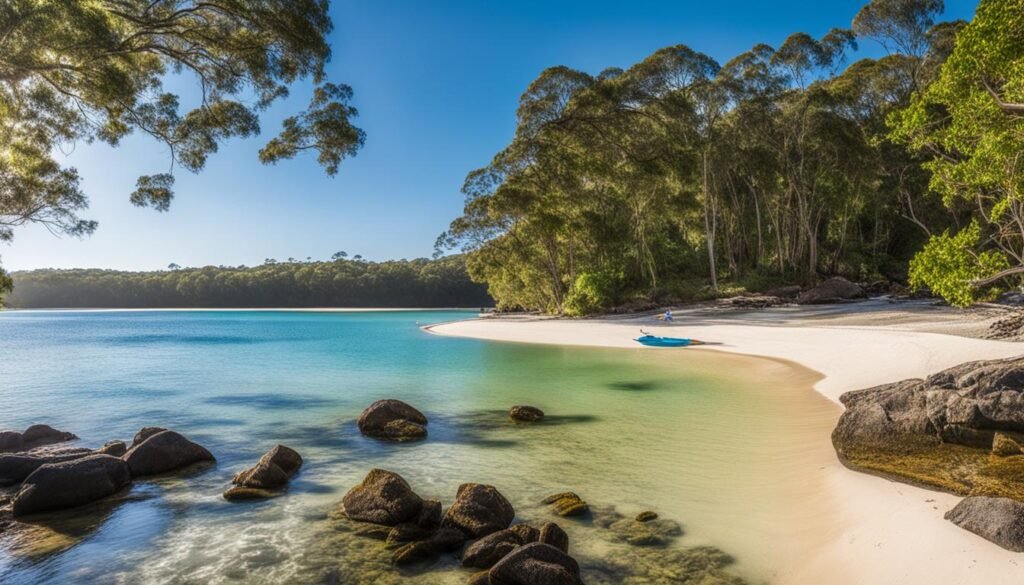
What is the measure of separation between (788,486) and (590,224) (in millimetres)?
29833

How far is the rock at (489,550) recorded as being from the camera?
→ 4375 mm

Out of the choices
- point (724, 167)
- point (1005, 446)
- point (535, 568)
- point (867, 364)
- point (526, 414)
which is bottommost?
point (526, 414)

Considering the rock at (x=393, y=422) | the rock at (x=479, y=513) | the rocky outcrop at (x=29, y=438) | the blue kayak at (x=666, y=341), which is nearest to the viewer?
the rock at (x=479, y=513)

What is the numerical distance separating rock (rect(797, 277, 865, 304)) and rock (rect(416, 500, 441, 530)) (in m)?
27.9

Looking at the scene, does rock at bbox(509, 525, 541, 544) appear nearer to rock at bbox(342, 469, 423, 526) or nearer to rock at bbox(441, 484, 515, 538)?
rock at bbox(441, 484, 515, 538)

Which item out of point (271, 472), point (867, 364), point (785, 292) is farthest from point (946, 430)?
point (785, 292)

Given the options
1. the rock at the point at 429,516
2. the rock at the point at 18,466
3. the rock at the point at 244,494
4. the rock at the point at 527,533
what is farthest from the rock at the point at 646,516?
the rock at the point at 18,466

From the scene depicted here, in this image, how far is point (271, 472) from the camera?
6.64 meters

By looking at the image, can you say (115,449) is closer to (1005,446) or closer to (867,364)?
(1005,446)

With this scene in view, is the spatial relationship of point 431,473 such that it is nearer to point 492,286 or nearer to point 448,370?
point 448,370

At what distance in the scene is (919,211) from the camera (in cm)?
3372

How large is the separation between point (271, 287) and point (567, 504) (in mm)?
111666

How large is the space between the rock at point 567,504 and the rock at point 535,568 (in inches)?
52.5

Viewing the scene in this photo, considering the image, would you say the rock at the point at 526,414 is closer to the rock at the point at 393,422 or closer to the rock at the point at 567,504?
the rock at the point at 393,422
